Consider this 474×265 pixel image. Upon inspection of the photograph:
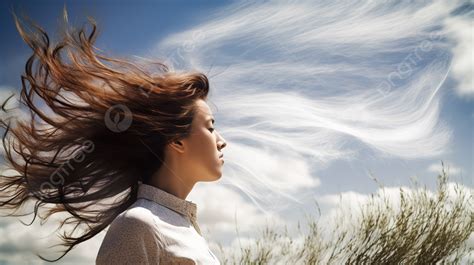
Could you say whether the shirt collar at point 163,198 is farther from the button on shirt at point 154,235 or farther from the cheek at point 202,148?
the cheek at point 202,148

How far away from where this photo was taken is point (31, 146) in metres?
2.65

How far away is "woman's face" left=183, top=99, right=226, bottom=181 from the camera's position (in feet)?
7.29

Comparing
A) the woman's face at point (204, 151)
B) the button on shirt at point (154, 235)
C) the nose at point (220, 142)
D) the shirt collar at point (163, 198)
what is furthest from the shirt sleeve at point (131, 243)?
the nose at point (220, 142)

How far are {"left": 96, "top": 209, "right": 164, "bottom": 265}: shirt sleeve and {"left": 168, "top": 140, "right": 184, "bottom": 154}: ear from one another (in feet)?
1.51

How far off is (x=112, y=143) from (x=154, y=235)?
2.26ft

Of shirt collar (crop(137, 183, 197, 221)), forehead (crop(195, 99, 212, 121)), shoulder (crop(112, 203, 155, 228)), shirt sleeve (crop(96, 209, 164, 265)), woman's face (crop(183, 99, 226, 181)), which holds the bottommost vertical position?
shirt sleeve (crop(96, 209, 164, 265))

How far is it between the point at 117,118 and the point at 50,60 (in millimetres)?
520

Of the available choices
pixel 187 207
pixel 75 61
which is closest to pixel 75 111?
pixel 75 61

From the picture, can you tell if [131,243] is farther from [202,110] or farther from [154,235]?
[202,110]

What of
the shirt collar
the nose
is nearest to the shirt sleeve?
the shirt collar

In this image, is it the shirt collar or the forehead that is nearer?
the shirt collar

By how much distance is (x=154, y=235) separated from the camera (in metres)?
1.81

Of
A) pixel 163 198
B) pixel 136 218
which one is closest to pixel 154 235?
pixel 136 218

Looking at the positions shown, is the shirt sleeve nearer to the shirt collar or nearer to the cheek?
the shirt collar
